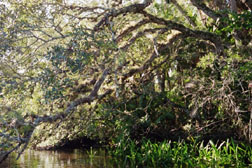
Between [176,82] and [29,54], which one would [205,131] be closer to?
[176,82]

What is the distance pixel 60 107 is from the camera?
25.0ft

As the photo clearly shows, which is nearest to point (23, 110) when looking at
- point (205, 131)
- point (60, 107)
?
point (60, 107)

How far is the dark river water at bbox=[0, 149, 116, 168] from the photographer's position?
9.53 metres

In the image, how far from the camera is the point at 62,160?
10.5 m

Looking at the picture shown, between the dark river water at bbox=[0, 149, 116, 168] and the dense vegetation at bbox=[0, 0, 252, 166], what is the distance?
1.89 feet

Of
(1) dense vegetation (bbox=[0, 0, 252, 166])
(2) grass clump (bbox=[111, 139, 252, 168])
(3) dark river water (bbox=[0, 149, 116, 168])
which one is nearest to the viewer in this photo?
(1) dense vegetation (bbox=[0, 0, 252, 166])

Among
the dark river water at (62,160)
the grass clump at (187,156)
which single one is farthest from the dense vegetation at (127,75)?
the dark river water at (62,160)

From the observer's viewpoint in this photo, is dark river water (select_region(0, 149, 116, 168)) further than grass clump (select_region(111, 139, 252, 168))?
Yes

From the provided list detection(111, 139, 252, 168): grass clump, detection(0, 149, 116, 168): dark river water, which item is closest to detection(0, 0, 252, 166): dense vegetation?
detection(111, 139, 252, 168): grass clump

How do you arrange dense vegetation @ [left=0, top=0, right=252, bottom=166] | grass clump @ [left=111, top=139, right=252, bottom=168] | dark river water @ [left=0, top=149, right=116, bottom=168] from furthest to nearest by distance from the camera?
dark river water @ [left=0, top=149, right=116, bottom=168]
grass clump @ [left=111, top=139, right=252, bottom=168]
dense vegetation @ [left=0, top=0, right=252, bottom=166]

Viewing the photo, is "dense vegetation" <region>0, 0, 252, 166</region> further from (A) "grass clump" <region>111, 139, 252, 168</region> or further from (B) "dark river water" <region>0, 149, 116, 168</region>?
(B) "dark river water" <region>0, 149, 116, 168</region>

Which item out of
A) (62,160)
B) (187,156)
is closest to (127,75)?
(187,156)

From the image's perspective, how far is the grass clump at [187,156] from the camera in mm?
7777

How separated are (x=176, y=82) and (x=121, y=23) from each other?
3.21m
